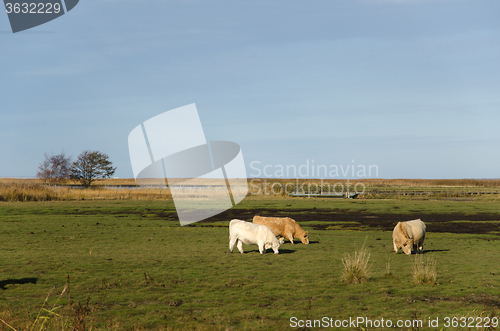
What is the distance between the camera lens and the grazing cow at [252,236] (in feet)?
59.2

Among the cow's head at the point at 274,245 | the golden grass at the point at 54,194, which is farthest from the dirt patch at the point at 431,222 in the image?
the golden grass at the point at 54,194

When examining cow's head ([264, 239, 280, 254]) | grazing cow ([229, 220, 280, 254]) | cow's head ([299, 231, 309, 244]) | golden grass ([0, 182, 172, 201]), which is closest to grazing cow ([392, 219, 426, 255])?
cow's head ([299, 231, 309, 244])

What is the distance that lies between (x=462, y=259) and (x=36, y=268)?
15579 millimetres

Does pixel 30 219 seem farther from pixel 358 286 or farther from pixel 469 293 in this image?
pixel 469 293

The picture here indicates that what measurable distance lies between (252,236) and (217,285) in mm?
5933

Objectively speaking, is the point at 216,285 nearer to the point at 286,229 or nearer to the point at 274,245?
the point at 274,245

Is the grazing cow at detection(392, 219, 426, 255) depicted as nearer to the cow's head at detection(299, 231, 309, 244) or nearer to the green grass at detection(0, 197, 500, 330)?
the green grass at detection(0, 197, 500, 330)

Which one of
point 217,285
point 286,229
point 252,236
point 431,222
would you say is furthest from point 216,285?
point 431,222

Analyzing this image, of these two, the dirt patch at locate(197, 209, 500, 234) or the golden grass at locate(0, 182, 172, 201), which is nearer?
the dirt patch at locate(197, 209, 500, 234)

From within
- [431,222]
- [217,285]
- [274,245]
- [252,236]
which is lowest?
[217,285]

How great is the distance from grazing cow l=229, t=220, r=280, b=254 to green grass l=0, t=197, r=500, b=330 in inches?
25.2

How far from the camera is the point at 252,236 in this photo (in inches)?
712

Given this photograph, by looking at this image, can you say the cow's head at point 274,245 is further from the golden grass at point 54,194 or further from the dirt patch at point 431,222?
the golden grass at point 54,194

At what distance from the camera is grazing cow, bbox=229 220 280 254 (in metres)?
18.0
